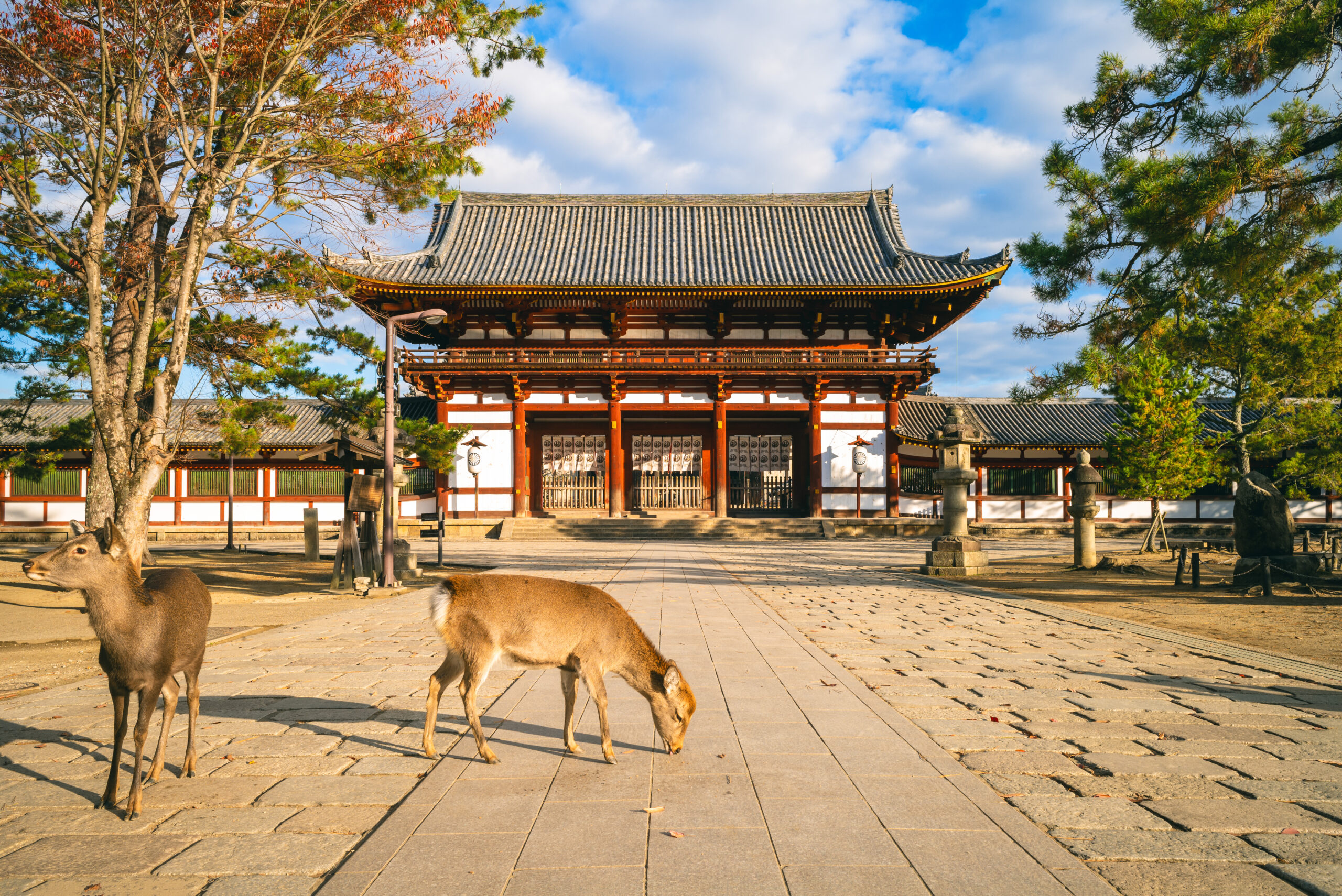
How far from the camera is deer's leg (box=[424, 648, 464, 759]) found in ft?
12.3

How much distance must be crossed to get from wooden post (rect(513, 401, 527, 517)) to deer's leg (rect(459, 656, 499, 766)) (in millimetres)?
21140

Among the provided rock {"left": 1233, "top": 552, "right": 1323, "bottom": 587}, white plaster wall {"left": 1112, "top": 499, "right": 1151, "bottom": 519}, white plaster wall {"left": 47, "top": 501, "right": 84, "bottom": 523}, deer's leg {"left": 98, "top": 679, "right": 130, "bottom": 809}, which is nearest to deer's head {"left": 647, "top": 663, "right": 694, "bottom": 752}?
deer's leg {"left": 98, "top": 679, "right": 130, "bottom": 809}

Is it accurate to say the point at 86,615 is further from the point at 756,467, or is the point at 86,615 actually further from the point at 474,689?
the point at 756,467

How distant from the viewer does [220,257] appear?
10.1 metres

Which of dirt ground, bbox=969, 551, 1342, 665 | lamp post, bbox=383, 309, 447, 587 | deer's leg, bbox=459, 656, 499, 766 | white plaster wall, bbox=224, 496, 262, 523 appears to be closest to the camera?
deer's leg, bbox=459, 656, 499, 766

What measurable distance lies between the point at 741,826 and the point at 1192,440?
20.0m

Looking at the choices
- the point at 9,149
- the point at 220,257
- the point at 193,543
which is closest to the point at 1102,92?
the point at 220,257

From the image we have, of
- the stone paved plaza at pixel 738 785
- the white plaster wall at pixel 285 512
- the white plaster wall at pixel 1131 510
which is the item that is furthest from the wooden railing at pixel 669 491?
the stone paved plaza at pixel 738 785

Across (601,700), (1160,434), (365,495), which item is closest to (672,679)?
(601,700)

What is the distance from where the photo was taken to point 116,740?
9.96 feet

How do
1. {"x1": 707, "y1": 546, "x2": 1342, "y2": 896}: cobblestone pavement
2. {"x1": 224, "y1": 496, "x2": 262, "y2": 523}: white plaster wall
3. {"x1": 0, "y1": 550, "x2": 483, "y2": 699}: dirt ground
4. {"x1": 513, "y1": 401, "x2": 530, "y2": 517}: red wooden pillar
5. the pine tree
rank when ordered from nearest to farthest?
{"x1": 707, "y1": 546, "x2": 1342, "y2": 896}: cobblestone pavement < {"x1": 0, "y1": 550, "x2": 483, "y2": 699}: dirt ground < the pine tree < {"x1": 513, "y1": 401, "x2": 530, "y2": 517}: red wooden pillar < {"x1": 224, "y1": 496, "x2": 262, "y2": 523}: white plaster wall

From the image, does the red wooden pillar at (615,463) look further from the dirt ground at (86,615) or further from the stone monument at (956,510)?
the stone monument at (956,510)

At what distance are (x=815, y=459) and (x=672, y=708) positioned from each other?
70.7ft

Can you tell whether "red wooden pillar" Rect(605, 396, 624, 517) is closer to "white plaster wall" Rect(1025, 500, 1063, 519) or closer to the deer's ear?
"white plaster wall" Rect(1025, 500, 1063, 519)
